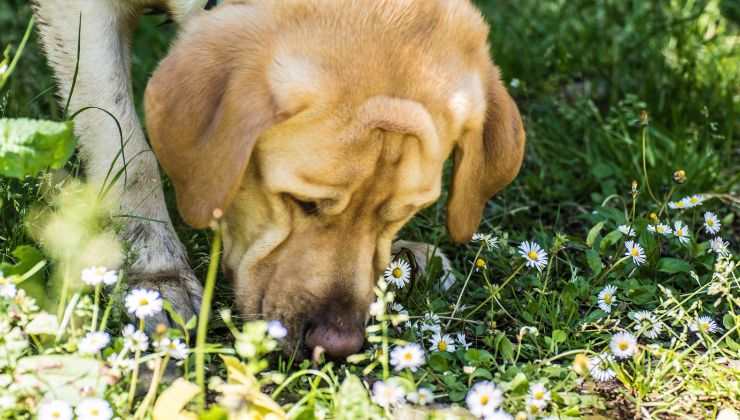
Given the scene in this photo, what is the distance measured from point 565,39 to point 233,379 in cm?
364

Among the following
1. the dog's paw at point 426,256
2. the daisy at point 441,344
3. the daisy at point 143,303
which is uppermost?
the daisy at point 143,303

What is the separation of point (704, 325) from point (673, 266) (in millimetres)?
602

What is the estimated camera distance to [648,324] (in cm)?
307

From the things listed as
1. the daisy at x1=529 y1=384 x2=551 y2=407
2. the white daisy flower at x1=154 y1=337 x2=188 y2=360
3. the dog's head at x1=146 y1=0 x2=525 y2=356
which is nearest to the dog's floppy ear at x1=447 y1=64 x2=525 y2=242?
the dog's head at x1=146 y1=0 x2=525 y2=356

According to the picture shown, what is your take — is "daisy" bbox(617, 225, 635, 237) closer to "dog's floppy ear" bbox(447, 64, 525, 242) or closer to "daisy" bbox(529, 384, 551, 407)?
"dog's floppy ear" bbox(447, 64, 525, 242)

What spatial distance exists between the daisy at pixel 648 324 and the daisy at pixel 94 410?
1612mm

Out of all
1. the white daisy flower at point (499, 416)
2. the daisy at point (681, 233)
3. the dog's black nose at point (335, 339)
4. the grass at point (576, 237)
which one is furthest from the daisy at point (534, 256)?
the white daisy flower at point (499, 416)

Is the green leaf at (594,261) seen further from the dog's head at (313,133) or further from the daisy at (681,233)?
the dog's head at (313,133)

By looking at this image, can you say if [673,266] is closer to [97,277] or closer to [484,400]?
[484,400]

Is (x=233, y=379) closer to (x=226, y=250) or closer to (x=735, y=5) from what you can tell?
(x=226, y=250)

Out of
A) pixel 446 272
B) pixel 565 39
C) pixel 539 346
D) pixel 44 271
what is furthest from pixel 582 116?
pixel 44 271

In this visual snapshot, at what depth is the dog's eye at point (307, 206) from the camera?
313 cm

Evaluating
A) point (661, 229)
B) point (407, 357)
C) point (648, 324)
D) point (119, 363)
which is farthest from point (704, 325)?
point (119, 363)

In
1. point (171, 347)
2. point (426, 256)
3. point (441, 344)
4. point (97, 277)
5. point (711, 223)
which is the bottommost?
point (426, 256)
